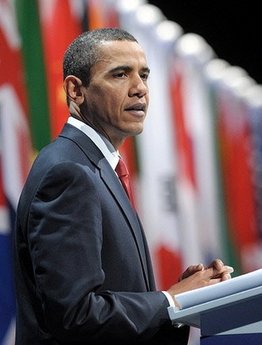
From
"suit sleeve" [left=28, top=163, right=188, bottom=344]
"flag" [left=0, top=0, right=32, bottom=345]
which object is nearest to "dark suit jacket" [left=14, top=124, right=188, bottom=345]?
"suit sleeve" [left=28, top=163, right=188, bottom=344]

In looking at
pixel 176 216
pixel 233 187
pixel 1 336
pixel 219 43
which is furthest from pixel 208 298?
pixel 219 43

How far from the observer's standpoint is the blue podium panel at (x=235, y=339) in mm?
1909

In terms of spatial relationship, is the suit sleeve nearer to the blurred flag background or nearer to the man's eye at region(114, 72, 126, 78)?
the man's eye at region(114, 72, 126, 78)

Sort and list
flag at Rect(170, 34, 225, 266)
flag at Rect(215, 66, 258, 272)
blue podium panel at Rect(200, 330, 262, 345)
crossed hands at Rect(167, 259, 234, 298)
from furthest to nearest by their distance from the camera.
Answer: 1. flag at Rect(215, 66, 258, 272)
2. flag at Rect(170, 34, 225, 266)
3. crossed hands at Rect(167, 259, 234, 298)
4. blue podium panel at Rect(200, 330, 262, 345)

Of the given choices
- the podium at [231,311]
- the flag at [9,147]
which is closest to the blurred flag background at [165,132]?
the flag at [9,147]

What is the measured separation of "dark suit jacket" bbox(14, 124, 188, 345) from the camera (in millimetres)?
2057

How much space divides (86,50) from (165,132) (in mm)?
3683

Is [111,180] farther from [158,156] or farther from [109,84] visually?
[158,156]

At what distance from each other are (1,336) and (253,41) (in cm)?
614

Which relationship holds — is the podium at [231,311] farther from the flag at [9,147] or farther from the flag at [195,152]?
the flag at [195,152]

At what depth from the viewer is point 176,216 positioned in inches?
237

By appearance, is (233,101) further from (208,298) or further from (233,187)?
(208,298)

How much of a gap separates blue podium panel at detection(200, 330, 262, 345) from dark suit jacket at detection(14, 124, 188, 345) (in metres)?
0.22

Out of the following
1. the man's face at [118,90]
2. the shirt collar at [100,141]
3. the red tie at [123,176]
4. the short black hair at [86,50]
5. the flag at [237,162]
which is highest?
the short black hair at [86,50]
